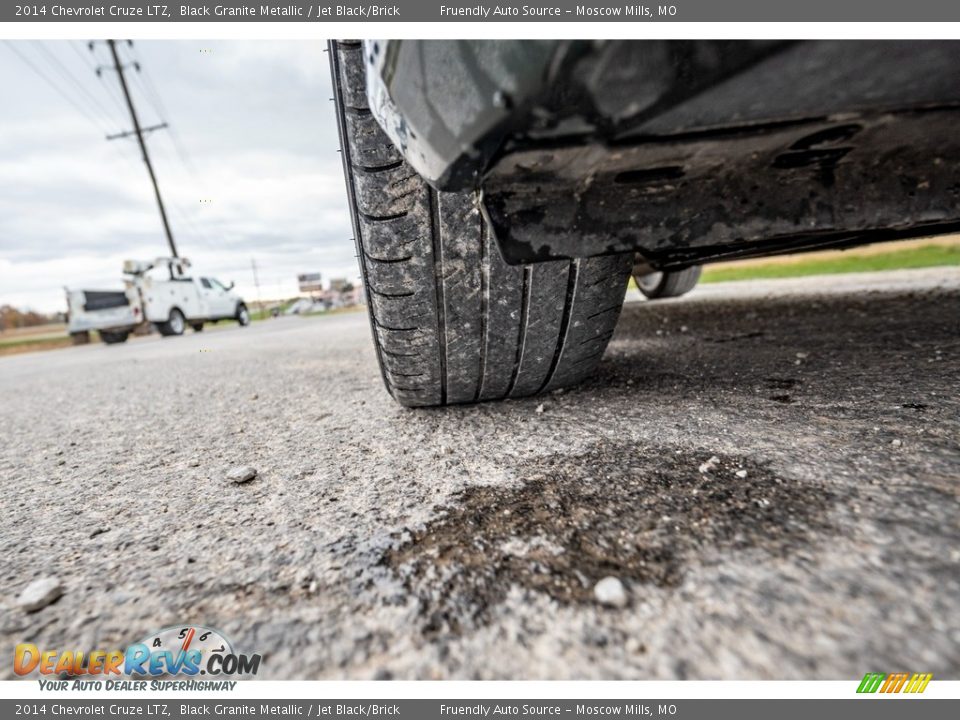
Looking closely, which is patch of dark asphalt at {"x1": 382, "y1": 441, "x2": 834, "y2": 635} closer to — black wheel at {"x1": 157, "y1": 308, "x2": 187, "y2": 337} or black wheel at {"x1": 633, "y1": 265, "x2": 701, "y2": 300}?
black wheel at {"x1": 633, "y1": 265, "x2": 701, "y2": 300}

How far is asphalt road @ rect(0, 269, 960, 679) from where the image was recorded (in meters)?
0.43

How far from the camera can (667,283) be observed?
3516mm

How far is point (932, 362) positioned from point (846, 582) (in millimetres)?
1089

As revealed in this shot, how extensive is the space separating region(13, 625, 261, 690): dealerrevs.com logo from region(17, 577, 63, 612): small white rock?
72 mm

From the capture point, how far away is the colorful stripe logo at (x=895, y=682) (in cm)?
38

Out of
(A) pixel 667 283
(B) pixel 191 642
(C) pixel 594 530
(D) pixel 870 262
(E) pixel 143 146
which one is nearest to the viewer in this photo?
(B) pixel 191 642

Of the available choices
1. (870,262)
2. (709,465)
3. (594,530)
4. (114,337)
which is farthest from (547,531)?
(114,337)

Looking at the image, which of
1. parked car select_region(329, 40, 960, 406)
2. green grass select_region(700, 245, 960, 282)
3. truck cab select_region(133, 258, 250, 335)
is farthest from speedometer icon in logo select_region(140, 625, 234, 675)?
truck cab select_region(133, 258, 250, 335)

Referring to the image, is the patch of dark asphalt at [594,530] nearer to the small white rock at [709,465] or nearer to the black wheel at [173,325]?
the small white rock at [709,465]

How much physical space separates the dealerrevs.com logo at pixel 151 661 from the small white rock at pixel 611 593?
35 cm

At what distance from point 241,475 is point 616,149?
87cm

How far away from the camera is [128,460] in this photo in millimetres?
1137

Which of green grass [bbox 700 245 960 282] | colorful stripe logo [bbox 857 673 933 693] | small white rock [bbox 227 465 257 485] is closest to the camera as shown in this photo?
colorful stripe logo [bbox 857 673 933 693]

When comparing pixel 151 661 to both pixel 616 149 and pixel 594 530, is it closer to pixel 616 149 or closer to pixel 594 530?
pixel 594 530
